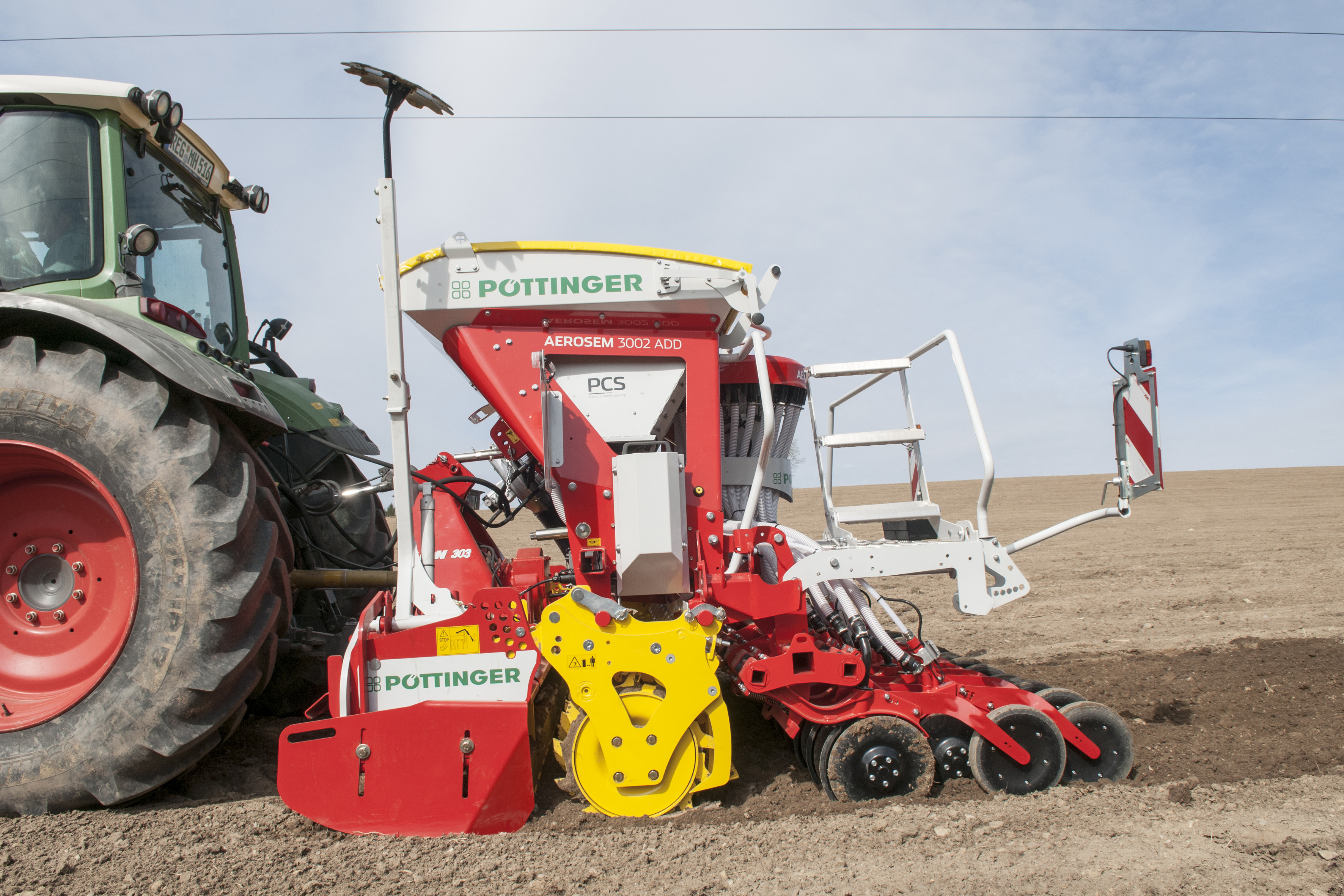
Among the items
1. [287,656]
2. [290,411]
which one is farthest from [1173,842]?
[290,411]

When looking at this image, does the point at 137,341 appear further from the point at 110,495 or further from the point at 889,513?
the point at 889,513

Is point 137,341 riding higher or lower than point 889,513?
higher

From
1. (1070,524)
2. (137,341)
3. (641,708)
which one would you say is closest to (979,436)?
(1070,524)

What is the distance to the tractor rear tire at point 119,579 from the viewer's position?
286 cm

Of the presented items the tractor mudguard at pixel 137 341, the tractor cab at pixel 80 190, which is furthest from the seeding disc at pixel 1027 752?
the tractor cab at pixel 80 190

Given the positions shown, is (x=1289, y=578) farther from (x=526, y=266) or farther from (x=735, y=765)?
(x=526, y=266)

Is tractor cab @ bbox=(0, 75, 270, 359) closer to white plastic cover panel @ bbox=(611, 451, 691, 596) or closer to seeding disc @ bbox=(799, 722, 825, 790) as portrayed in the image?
white plastic cover panel @ bbox=(611, 451, 691, 596)

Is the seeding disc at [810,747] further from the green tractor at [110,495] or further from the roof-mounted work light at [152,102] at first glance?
the roof-mounted work light at [152,102]

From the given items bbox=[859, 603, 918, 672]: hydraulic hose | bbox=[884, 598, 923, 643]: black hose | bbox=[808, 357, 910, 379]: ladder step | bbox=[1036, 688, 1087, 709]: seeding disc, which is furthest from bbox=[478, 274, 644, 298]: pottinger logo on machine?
bbox=[1036, 688, 1087, 709]: seeding disc

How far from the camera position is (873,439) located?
3.96 m

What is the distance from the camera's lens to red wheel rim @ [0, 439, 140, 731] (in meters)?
3.06

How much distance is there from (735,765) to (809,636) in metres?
0.83

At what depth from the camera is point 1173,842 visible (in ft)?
8.83

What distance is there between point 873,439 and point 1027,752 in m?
1.48
